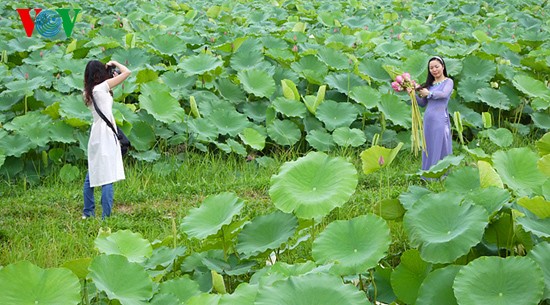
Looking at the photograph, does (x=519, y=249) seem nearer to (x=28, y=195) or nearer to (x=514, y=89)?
(x=28, y=195)

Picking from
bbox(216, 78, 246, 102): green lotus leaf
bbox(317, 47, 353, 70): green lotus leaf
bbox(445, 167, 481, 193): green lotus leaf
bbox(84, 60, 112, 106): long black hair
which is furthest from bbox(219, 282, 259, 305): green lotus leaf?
bbox(317, 47, 353, 70): green lotus leaf

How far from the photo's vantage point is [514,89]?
700 cm

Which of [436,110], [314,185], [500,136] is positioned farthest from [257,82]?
[314,185]

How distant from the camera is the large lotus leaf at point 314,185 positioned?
3.21m

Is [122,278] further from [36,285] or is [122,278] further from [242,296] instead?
[242,296]

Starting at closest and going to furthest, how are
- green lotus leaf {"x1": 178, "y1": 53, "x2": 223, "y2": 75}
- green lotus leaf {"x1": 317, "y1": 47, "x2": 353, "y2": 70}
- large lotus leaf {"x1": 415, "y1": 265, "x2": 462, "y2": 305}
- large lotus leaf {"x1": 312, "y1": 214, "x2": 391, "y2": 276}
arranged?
large lotus leaf {"x1": 415, "y1": 265, "x2": 462, "y2": 305} < large lotus leaf {"x1": 312, "y1": 214, "x2": 391, "y2": 276} < green lotus leaf {"x1": 178, "y1": 53, "x2": 223, "y2": 75} < green lotus leaf {"x1": 317, "y1": 47, "x2": 353, "y2": 70}

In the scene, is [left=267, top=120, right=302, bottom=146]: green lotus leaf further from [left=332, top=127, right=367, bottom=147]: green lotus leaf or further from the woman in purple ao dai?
the woman in purple ao dai

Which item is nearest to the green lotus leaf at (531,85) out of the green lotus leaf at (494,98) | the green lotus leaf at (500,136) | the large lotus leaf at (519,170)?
the green lotus leaf at (494,98)

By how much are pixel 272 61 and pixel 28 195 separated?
2.57m

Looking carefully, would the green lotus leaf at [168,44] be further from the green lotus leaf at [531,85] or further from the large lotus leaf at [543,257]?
the large lotus leaf at [543,257]

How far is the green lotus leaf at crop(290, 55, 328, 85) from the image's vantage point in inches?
265

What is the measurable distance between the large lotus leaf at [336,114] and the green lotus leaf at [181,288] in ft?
11.0

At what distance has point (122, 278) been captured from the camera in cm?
292

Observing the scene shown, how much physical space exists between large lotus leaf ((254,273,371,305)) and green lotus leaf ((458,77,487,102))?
14.9 ft
